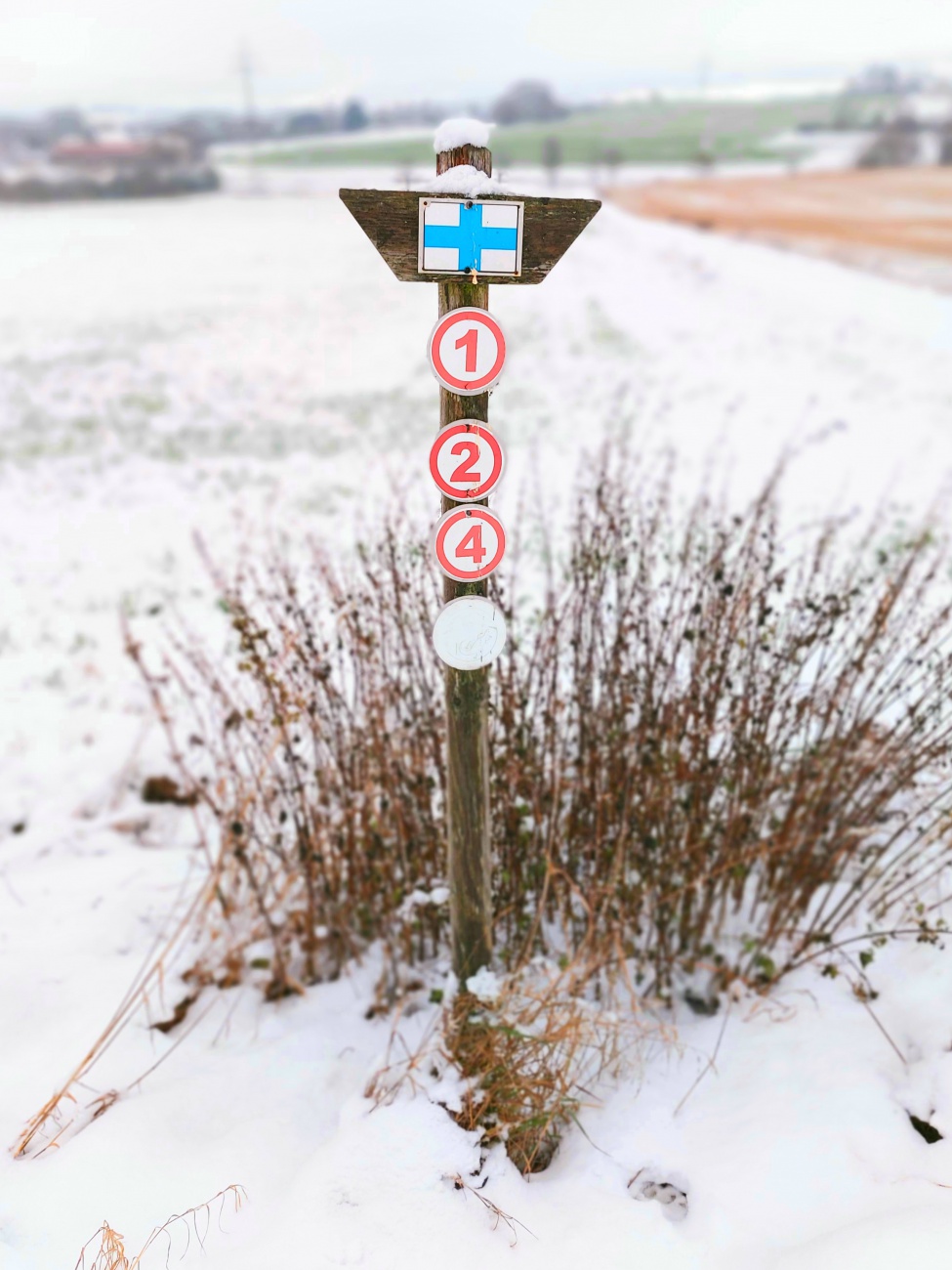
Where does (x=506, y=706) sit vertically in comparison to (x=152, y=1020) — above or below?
above

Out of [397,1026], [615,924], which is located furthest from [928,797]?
[397,1026]

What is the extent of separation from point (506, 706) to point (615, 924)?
77 cm

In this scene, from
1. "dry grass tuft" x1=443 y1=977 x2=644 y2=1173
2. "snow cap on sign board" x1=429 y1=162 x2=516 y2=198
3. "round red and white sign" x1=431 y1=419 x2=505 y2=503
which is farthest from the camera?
"dry grass tuft" x1=443 y1=977 x2=644 y2=1173

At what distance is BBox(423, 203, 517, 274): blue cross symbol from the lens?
1.76m

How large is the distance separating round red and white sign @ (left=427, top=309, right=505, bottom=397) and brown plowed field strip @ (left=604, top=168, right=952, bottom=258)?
20.6 m

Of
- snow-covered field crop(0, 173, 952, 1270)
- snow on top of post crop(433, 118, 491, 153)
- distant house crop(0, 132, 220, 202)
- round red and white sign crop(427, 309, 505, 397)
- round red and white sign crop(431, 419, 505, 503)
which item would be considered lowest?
snow-covered field crop(0, 173, 952, 1270)

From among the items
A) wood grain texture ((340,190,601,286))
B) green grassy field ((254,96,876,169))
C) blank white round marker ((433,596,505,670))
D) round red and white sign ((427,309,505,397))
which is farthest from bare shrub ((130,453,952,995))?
green grassy field ((254,96,876,169))

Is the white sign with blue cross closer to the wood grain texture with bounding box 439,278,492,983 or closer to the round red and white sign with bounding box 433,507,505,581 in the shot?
the wood grain texture with bounding box 439,278,492,983

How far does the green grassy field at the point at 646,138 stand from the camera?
5338cm

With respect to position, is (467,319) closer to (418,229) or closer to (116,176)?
(418,229)

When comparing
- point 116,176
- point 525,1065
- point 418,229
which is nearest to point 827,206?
point 418,229

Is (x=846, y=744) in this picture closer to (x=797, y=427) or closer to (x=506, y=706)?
(x=506, y=706)

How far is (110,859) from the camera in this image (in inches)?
143

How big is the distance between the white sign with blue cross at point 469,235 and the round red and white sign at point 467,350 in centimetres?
10
